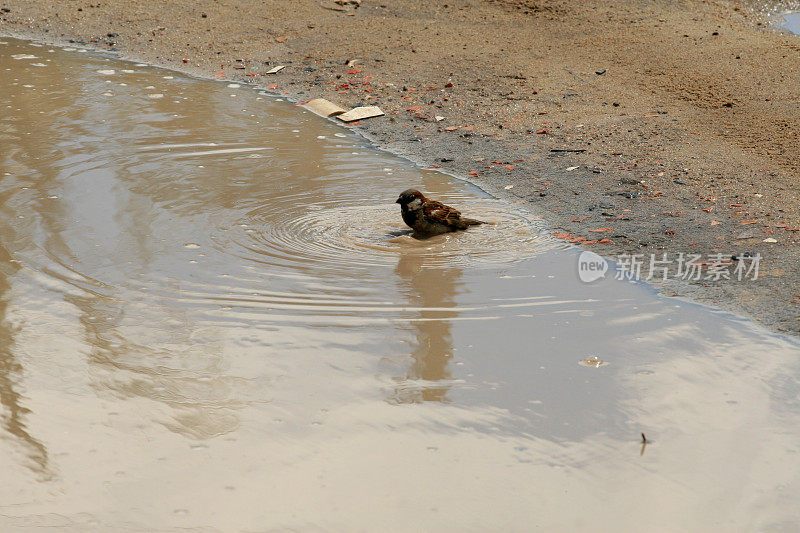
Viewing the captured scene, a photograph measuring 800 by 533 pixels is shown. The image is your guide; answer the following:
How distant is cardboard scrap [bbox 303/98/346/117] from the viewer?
354 inches

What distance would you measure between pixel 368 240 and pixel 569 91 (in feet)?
14.3

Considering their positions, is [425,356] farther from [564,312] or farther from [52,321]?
[52,321]

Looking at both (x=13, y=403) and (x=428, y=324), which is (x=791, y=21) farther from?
(x=13, y=403)

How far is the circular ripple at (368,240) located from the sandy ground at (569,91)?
0.42 m

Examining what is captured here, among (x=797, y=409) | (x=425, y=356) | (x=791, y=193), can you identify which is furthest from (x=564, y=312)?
(x=791, y=193)

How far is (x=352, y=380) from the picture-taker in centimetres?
391

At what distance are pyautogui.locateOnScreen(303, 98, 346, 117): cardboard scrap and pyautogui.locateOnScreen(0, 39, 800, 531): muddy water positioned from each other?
2.75 metres

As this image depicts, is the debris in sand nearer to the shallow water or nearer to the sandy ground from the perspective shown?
the sandy ground

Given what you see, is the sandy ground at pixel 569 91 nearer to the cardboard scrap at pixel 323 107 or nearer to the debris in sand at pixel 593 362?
the cardboard scrap at pixel 323 107

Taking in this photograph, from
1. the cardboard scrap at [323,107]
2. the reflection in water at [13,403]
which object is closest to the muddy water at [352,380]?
the reflection in water at [13,403]

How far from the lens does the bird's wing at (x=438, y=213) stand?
562 centimetres

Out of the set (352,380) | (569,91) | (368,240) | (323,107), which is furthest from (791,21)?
(352,380)

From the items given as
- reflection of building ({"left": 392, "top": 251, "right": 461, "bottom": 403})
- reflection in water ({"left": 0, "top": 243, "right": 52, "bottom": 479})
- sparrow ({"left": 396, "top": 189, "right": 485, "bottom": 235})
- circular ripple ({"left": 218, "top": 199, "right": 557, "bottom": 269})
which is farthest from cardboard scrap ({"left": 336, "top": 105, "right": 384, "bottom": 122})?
reflection in water ({"left": 0, "top": 243, "right": 52, "bottom": 479})

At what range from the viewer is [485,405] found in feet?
12.2
